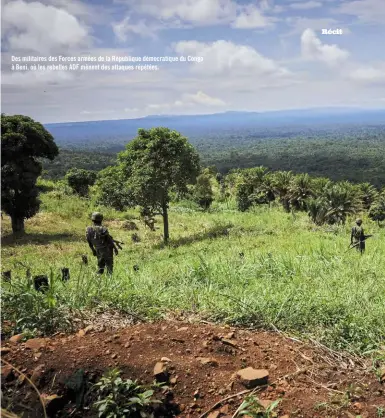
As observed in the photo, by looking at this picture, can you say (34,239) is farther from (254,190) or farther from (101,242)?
(254,190)

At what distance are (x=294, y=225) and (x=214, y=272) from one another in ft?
49.9

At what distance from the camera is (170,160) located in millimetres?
17938

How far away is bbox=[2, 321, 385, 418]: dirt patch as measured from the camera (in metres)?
2.65

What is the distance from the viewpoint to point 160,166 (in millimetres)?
17734

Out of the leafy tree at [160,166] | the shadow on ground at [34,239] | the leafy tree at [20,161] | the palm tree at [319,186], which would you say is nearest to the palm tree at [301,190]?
the palm tree at [319,186]

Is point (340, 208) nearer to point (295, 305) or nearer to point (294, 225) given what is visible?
point (294, 225)

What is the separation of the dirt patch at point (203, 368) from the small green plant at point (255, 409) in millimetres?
64

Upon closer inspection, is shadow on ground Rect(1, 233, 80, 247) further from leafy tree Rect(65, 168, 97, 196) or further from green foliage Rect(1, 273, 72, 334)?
leafy tree Rect(65, 168, 97, 196)

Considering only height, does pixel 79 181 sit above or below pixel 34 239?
above

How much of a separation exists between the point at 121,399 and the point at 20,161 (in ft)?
53.6

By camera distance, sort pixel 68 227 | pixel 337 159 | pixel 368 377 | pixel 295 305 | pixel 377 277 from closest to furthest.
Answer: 1. pixel 368 377
2. pixel 295 305
3. pixel 377 277
4. pixel 68 227
5. pixel 337 159

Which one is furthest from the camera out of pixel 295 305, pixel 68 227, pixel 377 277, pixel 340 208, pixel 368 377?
pixel 340 208

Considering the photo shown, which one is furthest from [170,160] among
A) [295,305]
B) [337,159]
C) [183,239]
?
[337,159]

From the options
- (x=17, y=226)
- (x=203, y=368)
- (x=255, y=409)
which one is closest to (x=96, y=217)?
(x=203, y=368)
